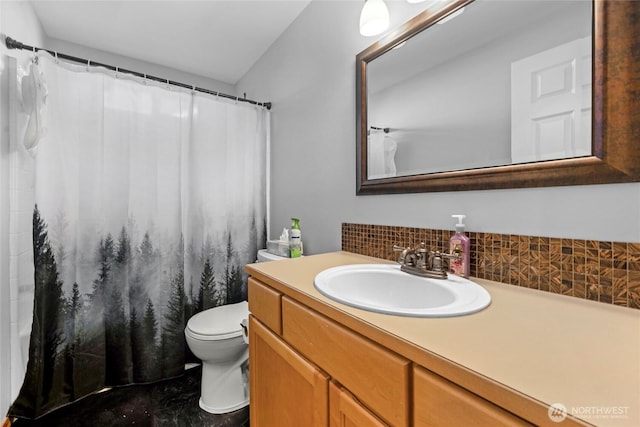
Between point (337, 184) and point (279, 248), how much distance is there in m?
0.56

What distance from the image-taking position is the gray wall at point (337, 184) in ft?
→ 2.33

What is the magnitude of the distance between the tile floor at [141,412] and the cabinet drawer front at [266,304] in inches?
32.5

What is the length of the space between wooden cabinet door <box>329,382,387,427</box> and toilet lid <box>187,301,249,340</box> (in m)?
0.95

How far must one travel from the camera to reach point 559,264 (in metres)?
0.74

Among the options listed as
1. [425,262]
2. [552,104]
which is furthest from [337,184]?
[552,104]

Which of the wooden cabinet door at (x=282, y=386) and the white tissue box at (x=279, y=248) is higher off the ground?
the white tissue box at (x=279, y=248)

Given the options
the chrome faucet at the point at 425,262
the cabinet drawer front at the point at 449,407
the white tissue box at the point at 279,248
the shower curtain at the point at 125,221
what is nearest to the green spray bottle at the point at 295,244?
the white tissue box at the point at 279,248

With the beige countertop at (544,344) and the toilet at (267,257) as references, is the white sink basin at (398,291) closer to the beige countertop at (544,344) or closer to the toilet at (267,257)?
the beige countertop at (544,344)

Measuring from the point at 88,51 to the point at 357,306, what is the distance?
9.07 ft

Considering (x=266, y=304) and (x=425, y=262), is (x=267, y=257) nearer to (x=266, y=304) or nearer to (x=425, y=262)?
(x=266, y=304)

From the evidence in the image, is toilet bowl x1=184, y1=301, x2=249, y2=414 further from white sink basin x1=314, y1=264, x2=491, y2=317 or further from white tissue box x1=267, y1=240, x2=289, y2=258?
white sink basin x1=314, y1=264, x2=491, y2=317

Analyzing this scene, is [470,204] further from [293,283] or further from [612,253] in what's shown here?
[293,283]

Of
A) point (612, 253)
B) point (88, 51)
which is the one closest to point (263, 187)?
point (88, 51)

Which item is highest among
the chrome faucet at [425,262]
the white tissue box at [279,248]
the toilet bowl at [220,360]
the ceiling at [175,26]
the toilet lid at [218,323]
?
the ceiling at [175,26]
